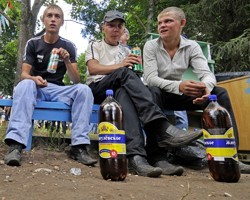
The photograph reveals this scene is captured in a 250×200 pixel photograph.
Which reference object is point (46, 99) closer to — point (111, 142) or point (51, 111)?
point (51, 111)

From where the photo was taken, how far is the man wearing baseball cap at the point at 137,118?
2.45 meters

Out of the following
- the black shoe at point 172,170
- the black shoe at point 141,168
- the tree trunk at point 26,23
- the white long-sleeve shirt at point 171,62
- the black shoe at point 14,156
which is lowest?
the black shoe at point 172,170

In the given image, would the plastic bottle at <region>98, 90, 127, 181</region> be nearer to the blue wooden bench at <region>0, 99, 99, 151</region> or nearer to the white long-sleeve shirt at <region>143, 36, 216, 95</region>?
the blue wooden bench at <region>0, 99, 99, 151</region>

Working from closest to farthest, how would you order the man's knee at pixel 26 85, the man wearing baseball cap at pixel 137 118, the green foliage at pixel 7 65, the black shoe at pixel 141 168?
the black shoe at pixel 141 168, the man wearing baseball cap at pixel 137 118, the man's knee at pixel 26 85, the green foliage at pixel 7 65

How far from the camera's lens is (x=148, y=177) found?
233 centimetres

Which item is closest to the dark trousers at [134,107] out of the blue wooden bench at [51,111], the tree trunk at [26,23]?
the blue wooden bench at [51,111]

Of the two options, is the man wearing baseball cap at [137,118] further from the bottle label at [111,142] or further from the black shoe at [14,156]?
the black shoe at [14,156]

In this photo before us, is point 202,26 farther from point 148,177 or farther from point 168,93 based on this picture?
point 148,177

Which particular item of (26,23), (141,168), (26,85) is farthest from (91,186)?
(26,23)

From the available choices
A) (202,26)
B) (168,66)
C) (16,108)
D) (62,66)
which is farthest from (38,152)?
(202,26)

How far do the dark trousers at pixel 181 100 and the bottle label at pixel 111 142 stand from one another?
0.87 meters

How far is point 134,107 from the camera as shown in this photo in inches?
105

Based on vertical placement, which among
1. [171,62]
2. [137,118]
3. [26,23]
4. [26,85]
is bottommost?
[137,118]

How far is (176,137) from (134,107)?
44cm
